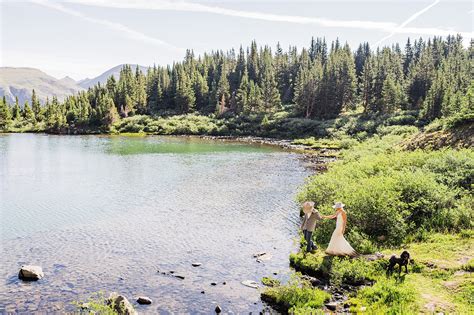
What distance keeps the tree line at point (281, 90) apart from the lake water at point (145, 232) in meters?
64.3

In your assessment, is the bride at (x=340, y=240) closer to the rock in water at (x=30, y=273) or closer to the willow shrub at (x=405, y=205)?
the willow shrub at (x=405, y=205)

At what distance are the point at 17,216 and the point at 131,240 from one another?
12433mm

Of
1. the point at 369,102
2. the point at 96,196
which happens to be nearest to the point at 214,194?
the point at 96,196

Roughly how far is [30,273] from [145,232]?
9.30 m

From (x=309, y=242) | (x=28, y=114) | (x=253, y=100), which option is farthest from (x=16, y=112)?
(x=309, y=242)

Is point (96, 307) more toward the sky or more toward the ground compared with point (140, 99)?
more toward the ground

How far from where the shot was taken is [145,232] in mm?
28312

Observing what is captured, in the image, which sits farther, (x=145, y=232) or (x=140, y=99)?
(x=140, y=99)

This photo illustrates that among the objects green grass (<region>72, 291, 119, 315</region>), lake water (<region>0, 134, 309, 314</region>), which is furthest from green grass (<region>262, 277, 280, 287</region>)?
green grass (<region>72, 291, 119, 315</region>)

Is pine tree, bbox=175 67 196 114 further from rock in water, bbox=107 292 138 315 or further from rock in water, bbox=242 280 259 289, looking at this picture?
rock in water, bbox=107 292 138 315

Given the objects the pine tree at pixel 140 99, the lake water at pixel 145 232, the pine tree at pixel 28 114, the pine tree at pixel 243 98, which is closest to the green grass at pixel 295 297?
the lake water at pixel 145 232

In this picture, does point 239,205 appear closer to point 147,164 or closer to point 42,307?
point 42,307

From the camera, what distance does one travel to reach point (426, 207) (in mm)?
23891

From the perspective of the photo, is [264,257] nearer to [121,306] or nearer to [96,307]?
[121,306]
